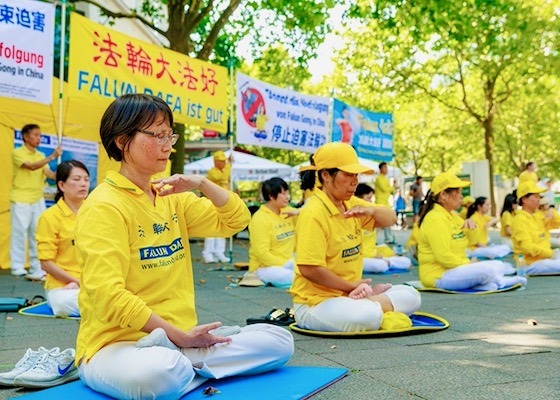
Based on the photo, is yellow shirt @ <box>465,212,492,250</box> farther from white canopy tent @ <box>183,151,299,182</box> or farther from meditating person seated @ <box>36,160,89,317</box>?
meditating person seated @ <box>36,160,89,317</box>

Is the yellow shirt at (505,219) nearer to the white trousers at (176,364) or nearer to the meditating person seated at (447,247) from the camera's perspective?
the meditating person seated at (447,247)

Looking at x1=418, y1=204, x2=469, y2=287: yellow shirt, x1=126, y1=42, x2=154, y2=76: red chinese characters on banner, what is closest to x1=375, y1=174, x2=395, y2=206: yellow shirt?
x1=126, y1=42, x2=154, y2=76: red chinese characters on banner

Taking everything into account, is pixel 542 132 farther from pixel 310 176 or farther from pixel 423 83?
pixel 310 176

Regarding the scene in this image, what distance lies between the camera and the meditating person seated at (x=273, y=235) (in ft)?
28.7

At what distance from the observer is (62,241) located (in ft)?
20.7

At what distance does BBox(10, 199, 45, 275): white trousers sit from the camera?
9836 millimetres

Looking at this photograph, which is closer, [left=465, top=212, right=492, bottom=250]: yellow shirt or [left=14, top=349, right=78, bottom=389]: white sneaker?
[left=14, top=349, right=78, bottom=389]: white sneaker

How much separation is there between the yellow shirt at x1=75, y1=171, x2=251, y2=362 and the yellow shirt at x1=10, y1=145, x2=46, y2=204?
663cm

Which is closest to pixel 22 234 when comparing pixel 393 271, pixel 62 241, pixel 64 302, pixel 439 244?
pixel 62 241

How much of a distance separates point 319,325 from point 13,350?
79.3 inches

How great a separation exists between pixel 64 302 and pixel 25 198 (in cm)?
420

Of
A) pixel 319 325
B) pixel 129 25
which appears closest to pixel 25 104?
pixel 319 325

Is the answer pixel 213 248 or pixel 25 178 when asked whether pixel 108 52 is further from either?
pixel 213 248

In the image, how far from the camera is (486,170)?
23.0m
